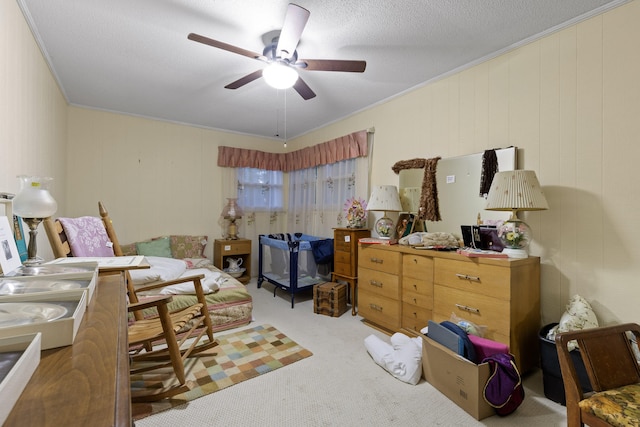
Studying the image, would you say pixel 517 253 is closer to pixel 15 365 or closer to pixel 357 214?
pixel 357 214

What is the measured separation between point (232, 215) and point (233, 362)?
257 centimetres

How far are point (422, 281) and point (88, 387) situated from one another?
2363 mm

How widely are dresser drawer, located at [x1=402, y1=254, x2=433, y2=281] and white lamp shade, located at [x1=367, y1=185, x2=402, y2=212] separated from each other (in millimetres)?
554

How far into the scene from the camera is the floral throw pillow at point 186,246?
4.07m

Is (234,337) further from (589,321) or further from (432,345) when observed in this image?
(589,321)

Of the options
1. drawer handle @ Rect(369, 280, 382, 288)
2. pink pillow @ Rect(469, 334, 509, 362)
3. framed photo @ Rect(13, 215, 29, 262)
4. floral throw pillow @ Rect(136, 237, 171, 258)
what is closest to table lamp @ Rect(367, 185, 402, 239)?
drawer handle @ Rect(369, 280, 382, 288)

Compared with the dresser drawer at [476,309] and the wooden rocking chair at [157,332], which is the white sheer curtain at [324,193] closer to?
the dresser drawer at [476,309]

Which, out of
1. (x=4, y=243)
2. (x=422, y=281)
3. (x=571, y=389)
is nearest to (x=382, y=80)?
(x=422, y=281)

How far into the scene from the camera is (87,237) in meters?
2.24

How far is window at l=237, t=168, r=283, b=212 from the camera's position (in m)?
4.72

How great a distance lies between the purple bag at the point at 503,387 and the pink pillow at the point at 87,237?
2.79m

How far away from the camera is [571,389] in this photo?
1.25 meters

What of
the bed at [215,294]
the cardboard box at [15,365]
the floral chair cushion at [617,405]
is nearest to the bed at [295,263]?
the bed at [215,294]

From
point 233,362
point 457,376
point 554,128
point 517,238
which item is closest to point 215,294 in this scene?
point 233,362
